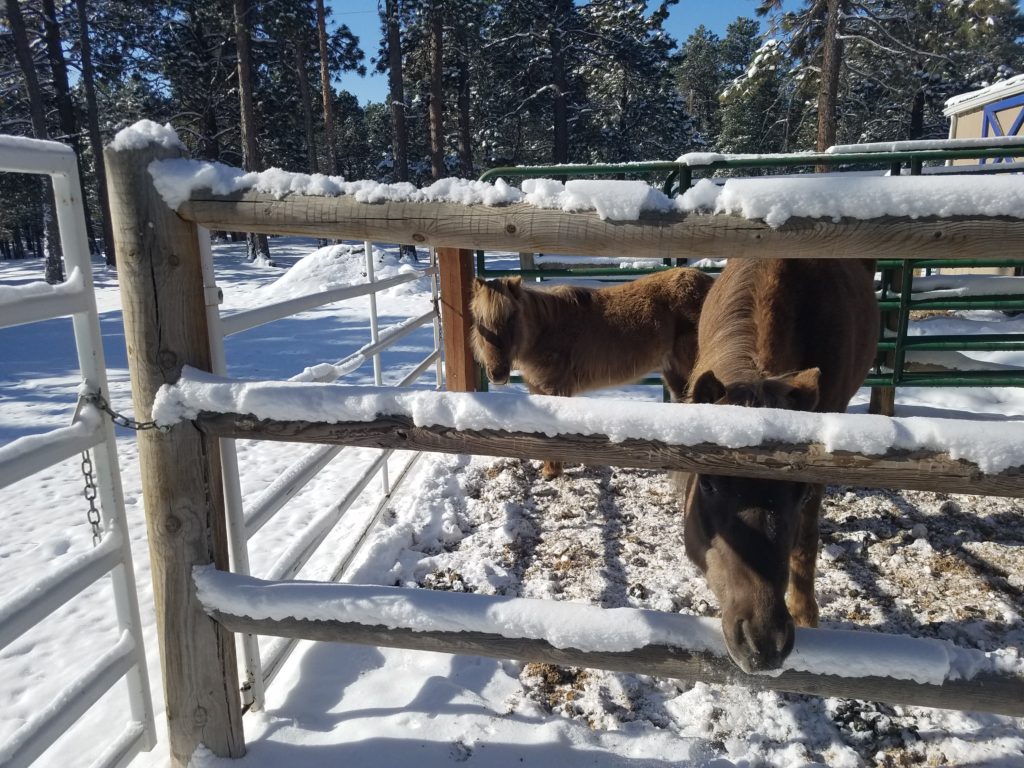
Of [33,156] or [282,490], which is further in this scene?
[282,490]

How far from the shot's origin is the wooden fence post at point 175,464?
163 cm

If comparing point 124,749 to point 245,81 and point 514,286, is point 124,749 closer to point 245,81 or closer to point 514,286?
point 514,286

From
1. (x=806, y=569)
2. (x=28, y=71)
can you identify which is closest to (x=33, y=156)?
(x=806, y=569)

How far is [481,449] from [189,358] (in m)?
0.90

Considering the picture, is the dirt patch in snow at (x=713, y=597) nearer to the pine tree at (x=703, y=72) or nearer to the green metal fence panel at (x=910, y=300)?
the green metal fence panel at (x=910, y=300)

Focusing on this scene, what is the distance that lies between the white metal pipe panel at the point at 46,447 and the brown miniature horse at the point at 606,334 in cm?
328

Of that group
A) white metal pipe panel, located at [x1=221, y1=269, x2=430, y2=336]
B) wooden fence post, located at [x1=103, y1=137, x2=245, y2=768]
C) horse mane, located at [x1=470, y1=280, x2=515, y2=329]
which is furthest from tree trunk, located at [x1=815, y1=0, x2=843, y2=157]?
wooden fence post, located at [x1=103, y1=137, x2=245, y2=768]

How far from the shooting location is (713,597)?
2896mm

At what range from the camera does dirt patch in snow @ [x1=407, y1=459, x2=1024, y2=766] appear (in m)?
2.10

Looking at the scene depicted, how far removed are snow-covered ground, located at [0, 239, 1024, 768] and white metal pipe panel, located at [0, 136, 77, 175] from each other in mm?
1801

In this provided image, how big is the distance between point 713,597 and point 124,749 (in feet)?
7.98

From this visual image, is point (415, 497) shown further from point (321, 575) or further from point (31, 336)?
point (31, 336)

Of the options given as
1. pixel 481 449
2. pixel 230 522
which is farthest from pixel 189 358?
pixel 481 449

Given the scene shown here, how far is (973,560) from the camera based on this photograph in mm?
3195
